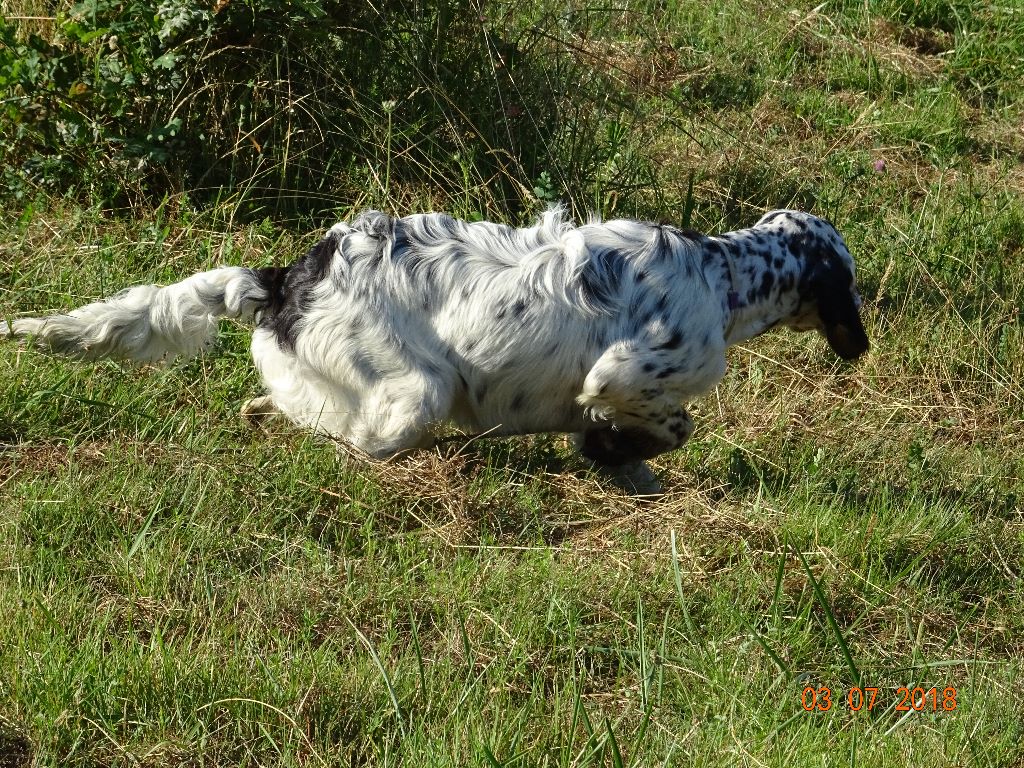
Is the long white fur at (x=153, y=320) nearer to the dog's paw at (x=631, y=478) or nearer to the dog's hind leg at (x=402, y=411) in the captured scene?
the dog's hind leg at (x=402, y=411)

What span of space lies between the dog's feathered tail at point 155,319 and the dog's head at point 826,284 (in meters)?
2.15

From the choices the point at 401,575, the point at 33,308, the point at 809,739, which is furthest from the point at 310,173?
the point at 809,739

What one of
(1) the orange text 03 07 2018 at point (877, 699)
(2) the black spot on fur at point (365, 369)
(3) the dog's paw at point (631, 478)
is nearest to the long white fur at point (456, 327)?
(2) the black spot on fur at point (365, 369)

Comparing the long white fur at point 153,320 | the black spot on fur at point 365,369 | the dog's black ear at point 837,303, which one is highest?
the long white fur at point 153,320

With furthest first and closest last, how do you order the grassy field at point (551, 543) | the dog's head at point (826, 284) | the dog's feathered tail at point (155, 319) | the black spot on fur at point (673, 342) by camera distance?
the dog's head at point (826, 284), the black spot on fur at point (673, 342), the dog's feathered tail at point (155, 319), the grassy field at point (551, 543)

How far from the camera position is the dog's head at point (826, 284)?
513cm

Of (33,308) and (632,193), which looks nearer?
(33,308)

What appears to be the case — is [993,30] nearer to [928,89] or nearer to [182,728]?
[928,89]

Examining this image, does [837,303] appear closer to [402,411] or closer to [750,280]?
[750,280]

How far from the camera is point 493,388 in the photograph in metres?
4.68

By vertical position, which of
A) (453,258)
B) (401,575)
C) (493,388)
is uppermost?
(453,258)

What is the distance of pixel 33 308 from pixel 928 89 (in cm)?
599

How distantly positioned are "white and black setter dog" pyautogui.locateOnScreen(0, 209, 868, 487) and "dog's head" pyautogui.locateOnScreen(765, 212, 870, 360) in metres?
0.35

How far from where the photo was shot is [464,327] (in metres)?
4.53
